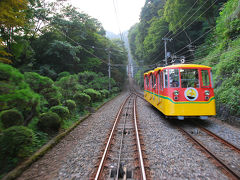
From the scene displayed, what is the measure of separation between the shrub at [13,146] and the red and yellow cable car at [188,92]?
214 inches

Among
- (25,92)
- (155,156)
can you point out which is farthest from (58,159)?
(155,156)

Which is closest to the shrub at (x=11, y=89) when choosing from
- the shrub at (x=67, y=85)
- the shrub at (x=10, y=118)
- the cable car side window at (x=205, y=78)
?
the shrub at (x=10, y=118)

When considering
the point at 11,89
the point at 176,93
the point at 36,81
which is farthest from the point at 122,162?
the point at 176,93

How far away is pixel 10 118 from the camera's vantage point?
17.0 feet

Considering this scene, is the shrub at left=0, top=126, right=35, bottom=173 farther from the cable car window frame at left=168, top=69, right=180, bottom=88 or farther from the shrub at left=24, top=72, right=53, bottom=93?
the cable car window frame at left=168, top=69, right=180, bottom=88

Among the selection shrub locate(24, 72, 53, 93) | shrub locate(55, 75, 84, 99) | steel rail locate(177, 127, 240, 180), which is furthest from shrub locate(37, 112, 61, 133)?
steel rail locate(177, 127, 240, 180)

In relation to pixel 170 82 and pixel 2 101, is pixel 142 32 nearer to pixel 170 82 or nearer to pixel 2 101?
pixel 170 82

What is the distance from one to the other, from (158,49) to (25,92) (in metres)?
27.5

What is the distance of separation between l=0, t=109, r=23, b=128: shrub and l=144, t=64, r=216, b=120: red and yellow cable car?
582 cm

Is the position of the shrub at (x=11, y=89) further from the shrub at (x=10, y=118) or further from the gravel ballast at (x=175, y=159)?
the gravel ballast at (x=175, y=159)

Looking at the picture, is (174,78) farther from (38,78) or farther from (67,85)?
(67,85)

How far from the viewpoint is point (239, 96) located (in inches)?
290

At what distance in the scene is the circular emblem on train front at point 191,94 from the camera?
689cm

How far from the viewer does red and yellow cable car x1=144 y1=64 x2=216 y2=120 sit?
22.4 ft
